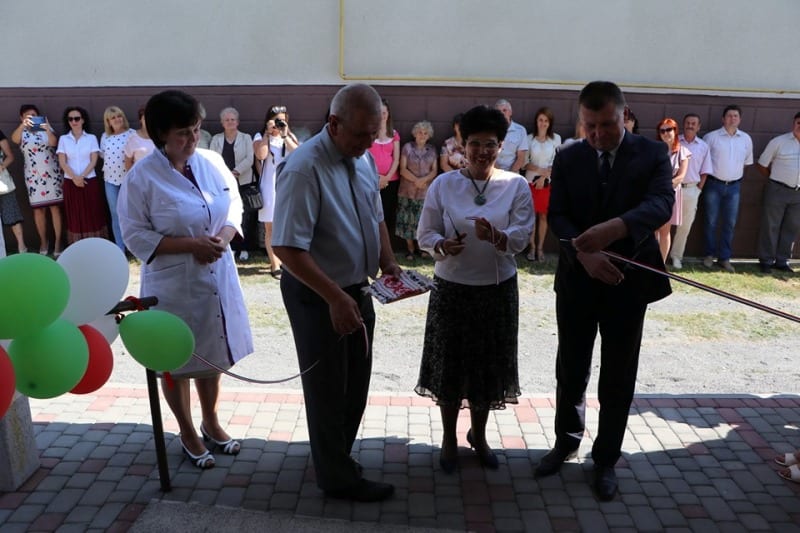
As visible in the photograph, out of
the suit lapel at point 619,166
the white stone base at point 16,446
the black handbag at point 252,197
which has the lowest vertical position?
the white stone base at point 16,446

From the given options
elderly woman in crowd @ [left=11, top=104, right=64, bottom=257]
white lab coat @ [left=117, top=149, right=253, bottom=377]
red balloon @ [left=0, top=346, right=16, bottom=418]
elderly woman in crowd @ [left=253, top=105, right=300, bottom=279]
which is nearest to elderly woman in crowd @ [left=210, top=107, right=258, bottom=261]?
elderly woman in crowd @ [left=253, top=105, right=300, bottom=279]

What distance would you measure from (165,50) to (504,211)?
6.90 meters

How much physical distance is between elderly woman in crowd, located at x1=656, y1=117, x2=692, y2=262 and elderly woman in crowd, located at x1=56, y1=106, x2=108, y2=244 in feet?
23.7

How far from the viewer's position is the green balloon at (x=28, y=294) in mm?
2330

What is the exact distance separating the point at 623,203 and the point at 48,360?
2582 millimetres

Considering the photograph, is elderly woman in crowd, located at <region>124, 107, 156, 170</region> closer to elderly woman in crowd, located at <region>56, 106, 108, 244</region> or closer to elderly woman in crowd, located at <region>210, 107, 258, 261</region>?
elderly woman in crowd, located at <region>56, 106, 108, 244</region>

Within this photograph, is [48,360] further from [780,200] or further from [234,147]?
[780,200]

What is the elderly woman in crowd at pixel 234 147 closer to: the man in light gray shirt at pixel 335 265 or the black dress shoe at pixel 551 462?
the man in light gray shirt at pixel 335 265

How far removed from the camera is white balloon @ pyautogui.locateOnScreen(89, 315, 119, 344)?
3.05 meters

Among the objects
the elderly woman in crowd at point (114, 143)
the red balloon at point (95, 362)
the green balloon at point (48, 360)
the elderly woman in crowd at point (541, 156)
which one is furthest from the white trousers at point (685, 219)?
the green balloon at point (48, 360)

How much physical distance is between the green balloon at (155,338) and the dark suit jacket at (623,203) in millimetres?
1885

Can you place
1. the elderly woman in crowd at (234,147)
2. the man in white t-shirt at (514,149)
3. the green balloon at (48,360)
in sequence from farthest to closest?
the man in white t-shirt at (514,149) → the elderly woman in crowd at (234,147) → the green balloon at (48,360)

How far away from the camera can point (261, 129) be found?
8.80 metres

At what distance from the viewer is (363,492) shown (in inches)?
133
